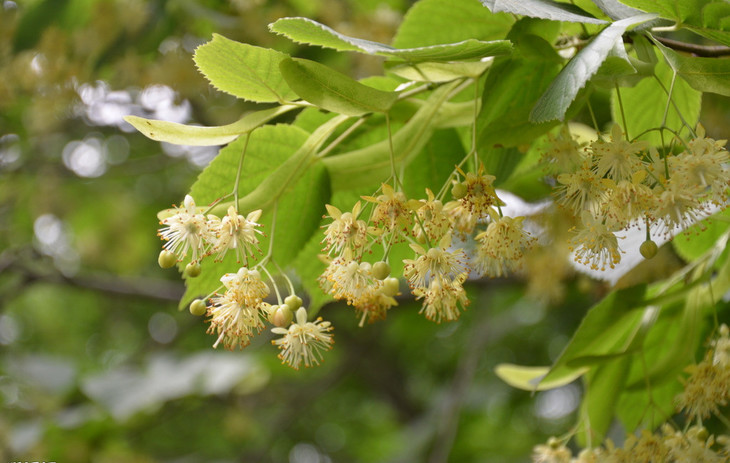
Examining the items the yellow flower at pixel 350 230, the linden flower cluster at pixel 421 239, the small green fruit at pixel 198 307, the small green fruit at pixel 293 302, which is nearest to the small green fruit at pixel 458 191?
the linden flower cluster at pixel 421 239

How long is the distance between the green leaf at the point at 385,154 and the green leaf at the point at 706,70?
247mm

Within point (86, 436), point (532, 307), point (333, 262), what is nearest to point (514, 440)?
point (532, 307)

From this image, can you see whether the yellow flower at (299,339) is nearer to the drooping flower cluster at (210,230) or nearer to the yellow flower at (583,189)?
the drooping flower cluster at (210,230)

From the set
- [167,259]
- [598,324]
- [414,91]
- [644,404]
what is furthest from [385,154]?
[644,404]

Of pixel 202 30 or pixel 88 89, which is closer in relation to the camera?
pixel 88 89

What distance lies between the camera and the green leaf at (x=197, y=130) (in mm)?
670

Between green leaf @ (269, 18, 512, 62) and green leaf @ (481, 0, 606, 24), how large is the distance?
0.03m

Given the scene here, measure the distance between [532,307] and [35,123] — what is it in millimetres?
2958

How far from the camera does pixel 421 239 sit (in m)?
0.73

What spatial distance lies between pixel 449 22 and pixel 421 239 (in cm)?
38

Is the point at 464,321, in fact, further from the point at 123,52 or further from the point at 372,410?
the point at 123,52

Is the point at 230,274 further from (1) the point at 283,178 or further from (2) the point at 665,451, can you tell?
(2) the point at 665,451

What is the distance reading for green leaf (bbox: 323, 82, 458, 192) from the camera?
0.78 m

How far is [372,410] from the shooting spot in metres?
5.66
